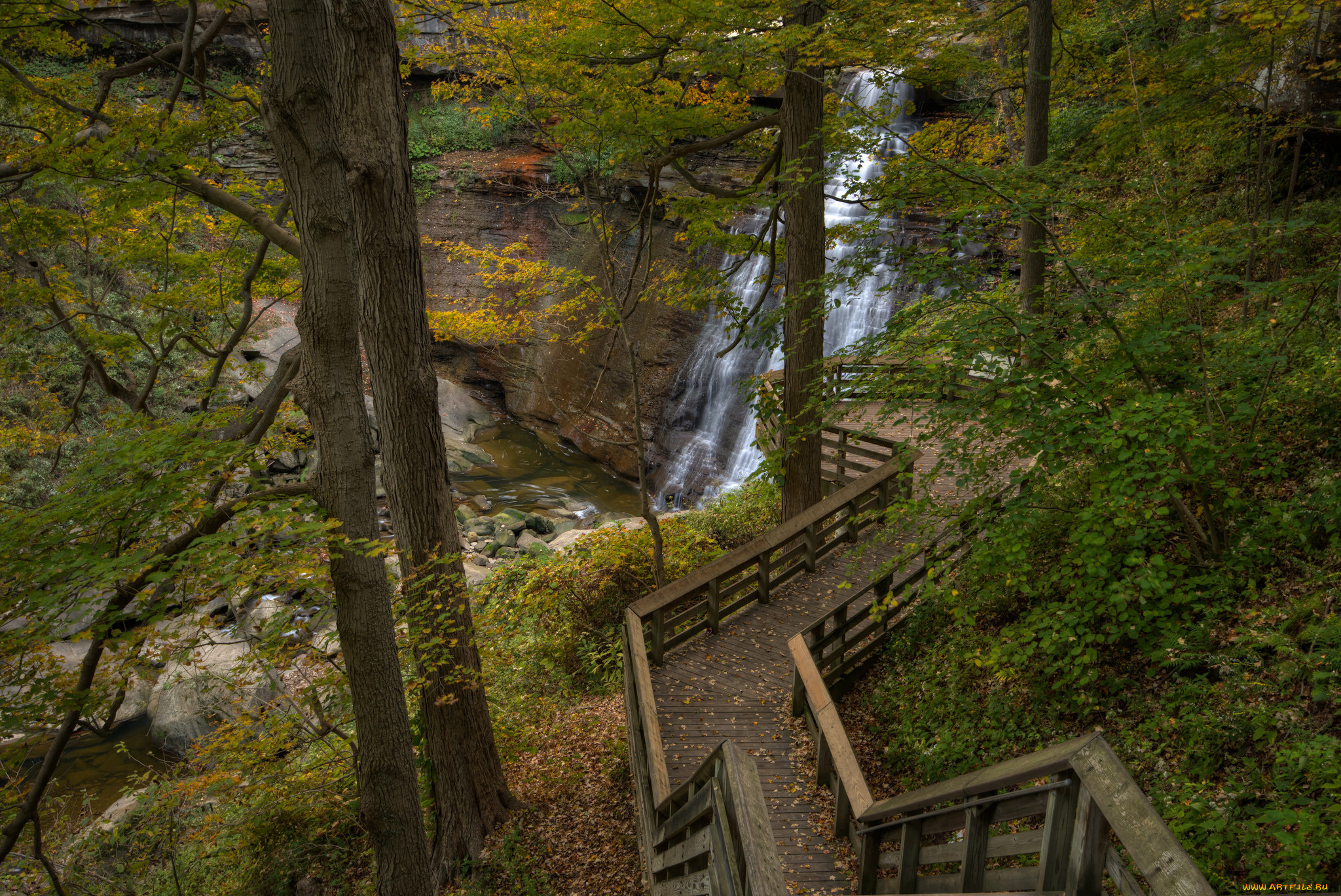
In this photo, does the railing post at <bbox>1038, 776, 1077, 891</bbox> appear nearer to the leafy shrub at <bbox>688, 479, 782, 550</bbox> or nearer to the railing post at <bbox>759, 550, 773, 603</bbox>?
the railing post at <bbox>759, 550, 773, 603</bbox>

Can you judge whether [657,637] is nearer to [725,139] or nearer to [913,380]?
[913,380]

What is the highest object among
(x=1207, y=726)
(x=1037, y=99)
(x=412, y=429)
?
(x=1037, y=99)

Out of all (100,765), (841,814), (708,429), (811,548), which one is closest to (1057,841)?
(841,814)

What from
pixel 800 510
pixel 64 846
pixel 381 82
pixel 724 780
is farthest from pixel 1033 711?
pixel 64 846

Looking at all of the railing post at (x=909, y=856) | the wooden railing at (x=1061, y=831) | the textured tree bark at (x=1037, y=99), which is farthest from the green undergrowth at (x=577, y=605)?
the wooden railing at (x=1061, y=831)

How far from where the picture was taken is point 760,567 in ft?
28.0

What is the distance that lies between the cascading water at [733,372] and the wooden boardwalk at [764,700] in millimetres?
8931

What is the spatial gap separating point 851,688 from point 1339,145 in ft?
33.3

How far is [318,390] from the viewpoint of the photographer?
4.30 metres

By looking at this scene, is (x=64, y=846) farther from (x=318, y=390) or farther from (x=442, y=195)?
(x=442, y=195)

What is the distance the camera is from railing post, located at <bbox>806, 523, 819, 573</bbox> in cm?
901

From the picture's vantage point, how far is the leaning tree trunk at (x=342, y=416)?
3941 millimetres

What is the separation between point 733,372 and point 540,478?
6.80 meters

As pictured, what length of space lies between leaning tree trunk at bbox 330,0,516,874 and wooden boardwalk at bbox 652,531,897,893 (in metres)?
2.08
